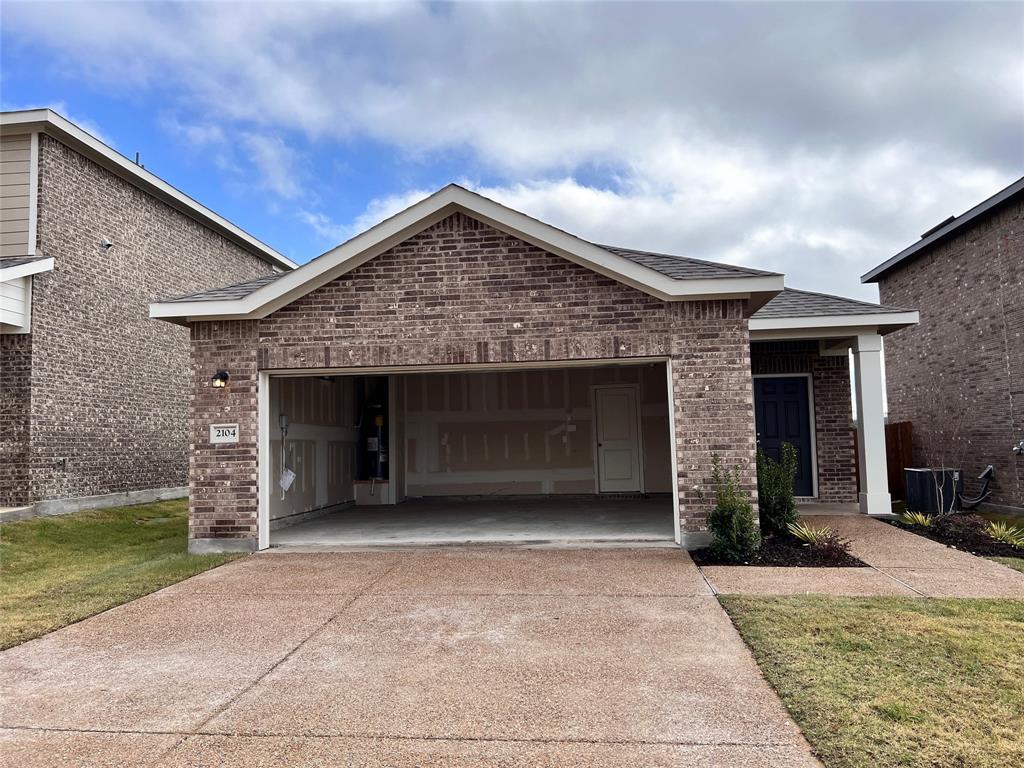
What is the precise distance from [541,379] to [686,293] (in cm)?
752

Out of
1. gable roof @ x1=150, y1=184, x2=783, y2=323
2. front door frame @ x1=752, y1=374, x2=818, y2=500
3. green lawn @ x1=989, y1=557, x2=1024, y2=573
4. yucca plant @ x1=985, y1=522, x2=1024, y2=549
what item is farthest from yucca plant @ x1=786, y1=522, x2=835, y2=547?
front door frame @ x1=752, y1=374, x2=818, y2=500

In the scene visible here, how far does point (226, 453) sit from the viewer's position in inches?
342

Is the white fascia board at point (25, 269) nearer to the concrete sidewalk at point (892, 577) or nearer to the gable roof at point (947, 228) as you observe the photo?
the concrete sidewalk at point (892, 577)

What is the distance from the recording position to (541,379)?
50.5 feet

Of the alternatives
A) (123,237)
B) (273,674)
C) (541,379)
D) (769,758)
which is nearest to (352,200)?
(123,237)

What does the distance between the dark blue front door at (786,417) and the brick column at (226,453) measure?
8.21 meters

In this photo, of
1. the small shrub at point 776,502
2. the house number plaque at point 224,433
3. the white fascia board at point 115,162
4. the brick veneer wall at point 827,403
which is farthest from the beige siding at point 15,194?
the brick veneer wall at point 827,403

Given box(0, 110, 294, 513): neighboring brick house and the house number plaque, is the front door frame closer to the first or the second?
the house number plaque

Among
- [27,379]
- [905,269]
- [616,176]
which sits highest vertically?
[616,176]

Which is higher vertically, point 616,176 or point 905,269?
point 616,176

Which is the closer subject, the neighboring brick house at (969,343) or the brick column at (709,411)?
the brick column at (709,411)

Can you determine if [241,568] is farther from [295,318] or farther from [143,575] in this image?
[295,318]

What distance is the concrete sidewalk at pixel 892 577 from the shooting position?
6.23m

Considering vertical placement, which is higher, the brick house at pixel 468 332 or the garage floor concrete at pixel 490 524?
the brick house at pixel 468 332
